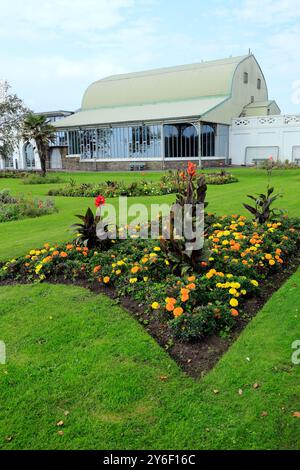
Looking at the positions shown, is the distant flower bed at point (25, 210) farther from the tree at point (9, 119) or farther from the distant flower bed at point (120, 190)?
the tree at point (9, 119)

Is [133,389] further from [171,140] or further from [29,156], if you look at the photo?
[29,156]

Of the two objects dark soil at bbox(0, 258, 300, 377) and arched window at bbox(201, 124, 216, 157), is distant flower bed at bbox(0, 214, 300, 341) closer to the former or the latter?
dark soil at bbox(0, 258, 300, 377)

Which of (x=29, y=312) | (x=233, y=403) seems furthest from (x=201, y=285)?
(x=29, y=312)

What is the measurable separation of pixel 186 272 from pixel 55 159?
143 ft

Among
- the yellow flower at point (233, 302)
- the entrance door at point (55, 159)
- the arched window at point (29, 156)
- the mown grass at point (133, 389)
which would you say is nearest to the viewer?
the mown grass at point (133, 389)

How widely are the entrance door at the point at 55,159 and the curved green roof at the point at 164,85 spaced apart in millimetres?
6451

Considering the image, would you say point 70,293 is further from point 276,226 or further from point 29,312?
point 276,226

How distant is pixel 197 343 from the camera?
3.94 m

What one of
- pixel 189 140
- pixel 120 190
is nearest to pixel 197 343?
pixel 120 190

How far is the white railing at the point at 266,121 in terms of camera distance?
113 ft

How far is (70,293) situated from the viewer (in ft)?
17.3

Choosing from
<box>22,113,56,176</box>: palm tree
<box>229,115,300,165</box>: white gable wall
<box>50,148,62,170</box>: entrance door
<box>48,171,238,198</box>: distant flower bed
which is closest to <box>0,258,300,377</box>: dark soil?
<box>48,171,238,198</box>: distant flower bed

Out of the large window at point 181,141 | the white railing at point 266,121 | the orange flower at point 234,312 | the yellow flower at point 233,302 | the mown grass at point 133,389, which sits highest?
the white railing at point 266,121

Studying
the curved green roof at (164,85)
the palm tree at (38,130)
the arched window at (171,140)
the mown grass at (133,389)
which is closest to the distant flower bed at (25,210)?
the mown grass at (133,389)
